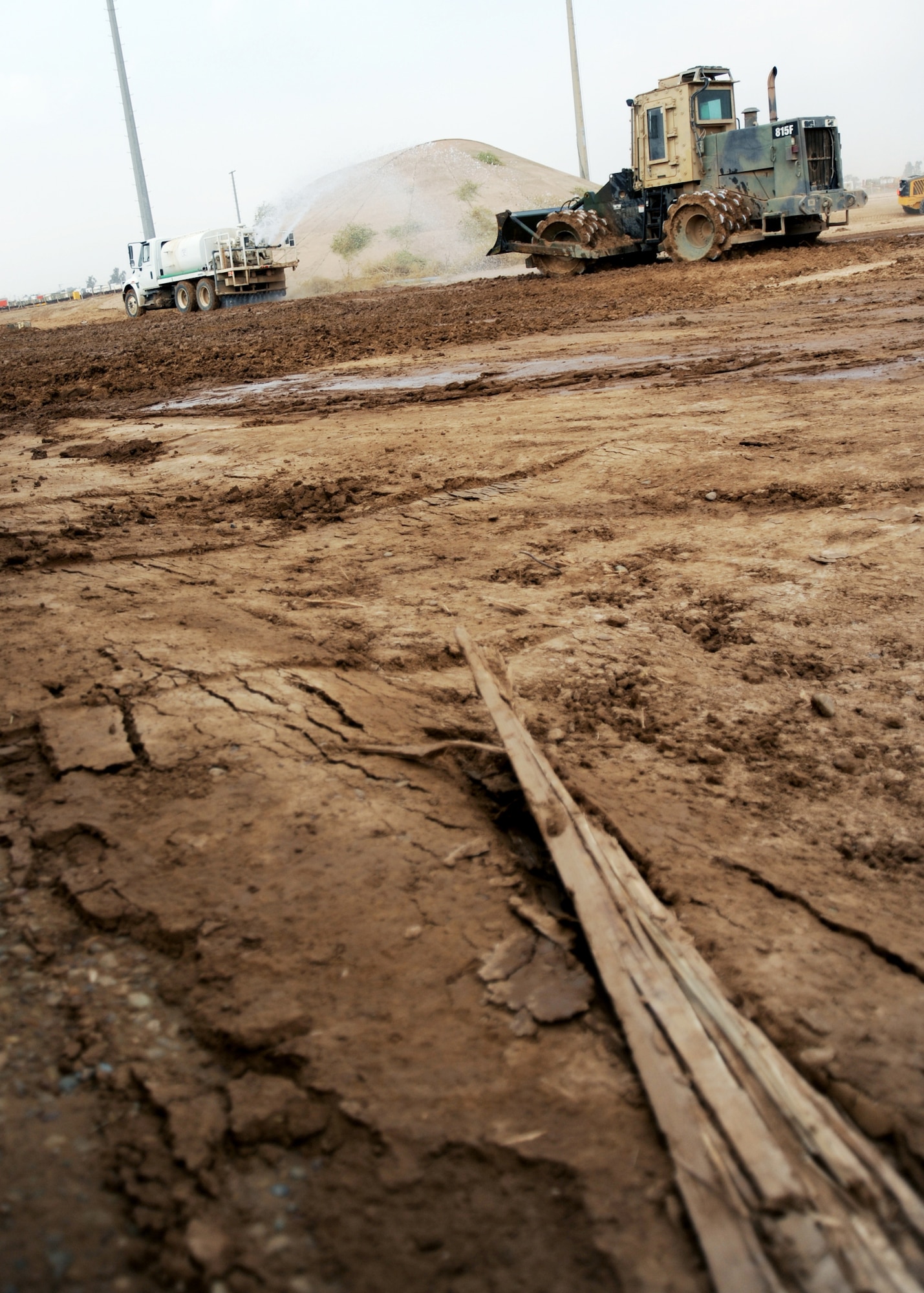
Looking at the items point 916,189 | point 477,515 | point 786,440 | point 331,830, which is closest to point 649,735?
point 331,830

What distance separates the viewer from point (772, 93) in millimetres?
18172

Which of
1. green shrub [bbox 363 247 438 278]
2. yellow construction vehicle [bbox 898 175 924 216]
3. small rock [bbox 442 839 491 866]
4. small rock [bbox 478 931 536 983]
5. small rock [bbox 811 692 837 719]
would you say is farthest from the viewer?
green shrub [bbox 363 247 438 278]

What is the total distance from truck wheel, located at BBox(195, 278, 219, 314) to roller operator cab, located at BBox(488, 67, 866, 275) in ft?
36.4

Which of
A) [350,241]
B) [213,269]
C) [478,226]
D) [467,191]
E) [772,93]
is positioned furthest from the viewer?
[467,191]

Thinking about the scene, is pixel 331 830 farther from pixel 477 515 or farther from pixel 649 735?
pixel 477 515

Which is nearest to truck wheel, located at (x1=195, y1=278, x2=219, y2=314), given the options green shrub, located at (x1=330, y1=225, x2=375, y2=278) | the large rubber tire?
the large rubber tire

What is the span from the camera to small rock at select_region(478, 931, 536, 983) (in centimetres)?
214

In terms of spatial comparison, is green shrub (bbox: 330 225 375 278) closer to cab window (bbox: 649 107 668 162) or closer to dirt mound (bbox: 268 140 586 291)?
dirt mound (bbox: 268 140 586 291)

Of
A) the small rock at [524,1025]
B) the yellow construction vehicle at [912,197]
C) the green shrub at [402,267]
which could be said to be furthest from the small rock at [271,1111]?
the green shrub at [402,267]

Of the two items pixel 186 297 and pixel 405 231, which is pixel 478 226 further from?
pixel 186 297

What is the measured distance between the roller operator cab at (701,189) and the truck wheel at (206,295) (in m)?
11.1

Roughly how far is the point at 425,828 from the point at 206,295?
1145 inches

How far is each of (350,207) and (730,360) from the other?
43.8 metres

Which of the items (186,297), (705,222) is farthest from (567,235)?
(186,297)
